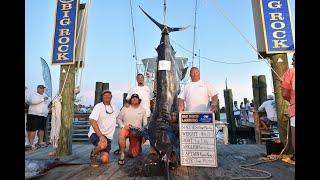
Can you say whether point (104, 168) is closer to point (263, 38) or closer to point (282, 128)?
point (282, 128)

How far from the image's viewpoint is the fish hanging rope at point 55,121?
15.5ft

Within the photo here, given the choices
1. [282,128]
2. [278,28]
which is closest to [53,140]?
[282,128]

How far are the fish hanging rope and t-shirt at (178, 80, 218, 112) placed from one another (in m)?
2.26

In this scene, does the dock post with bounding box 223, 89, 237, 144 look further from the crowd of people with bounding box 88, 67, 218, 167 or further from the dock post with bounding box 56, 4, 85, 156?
the dock post with bounding box 56, 4, 85, 156

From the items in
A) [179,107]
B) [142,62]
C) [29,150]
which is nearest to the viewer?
[179,107]

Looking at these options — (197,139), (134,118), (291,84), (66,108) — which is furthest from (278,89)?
(66,108)

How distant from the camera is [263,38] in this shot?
4.45m

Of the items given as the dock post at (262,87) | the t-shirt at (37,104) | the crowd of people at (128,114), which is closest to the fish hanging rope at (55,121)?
the crowd of people at (128,114)

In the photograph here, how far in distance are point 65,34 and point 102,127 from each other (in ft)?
6.21

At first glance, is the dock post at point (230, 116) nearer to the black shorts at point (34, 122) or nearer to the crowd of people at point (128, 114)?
the crowd of people at point (128, 114)

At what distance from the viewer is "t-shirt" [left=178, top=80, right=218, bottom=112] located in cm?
419
